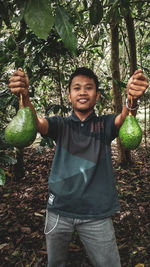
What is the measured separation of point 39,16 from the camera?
67cm

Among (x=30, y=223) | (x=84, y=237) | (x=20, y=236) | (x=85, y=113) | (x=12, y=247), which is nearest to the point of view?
(x=84, y=237)

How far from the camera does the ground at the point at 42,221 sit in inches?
82.7

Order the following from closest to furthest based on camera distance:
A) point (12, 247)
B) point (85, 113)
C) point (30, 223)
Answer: point (85, 113) < point (12, 247) < point (30, 223)

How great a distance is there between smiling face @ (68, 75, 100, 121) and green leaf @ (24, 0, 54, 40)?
81 cm

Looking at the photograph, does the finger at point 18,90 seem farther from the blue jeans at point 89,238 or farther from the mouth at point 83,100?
the blue jeans at point 89,238

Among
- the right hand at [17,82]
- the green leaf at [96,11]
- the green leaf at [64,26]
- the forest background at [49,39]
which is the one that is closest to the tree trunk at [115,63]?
the forest background at [49,39]

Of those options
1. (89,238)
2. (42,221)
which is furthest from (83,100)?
(42,221)

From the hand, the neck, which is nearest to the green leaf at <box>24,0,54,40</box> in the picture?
the hand

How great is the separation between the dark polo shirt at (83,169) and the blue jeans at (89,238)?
0.07 meters

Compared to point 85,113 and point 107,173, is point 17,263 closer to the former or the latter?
point 107,173

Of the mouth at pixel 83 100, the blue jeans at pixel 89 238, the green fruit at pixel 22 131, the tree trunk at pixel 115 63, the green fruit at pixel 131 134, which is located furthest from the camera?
the tree trunk at pixel 115 63

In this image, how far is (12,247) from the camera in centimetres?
220

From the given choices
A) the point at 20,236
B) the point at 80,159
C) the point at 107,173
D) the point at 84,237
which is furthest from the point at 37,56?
the point at 20,236

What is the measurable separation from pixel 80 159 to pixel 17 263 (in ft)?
4.52
